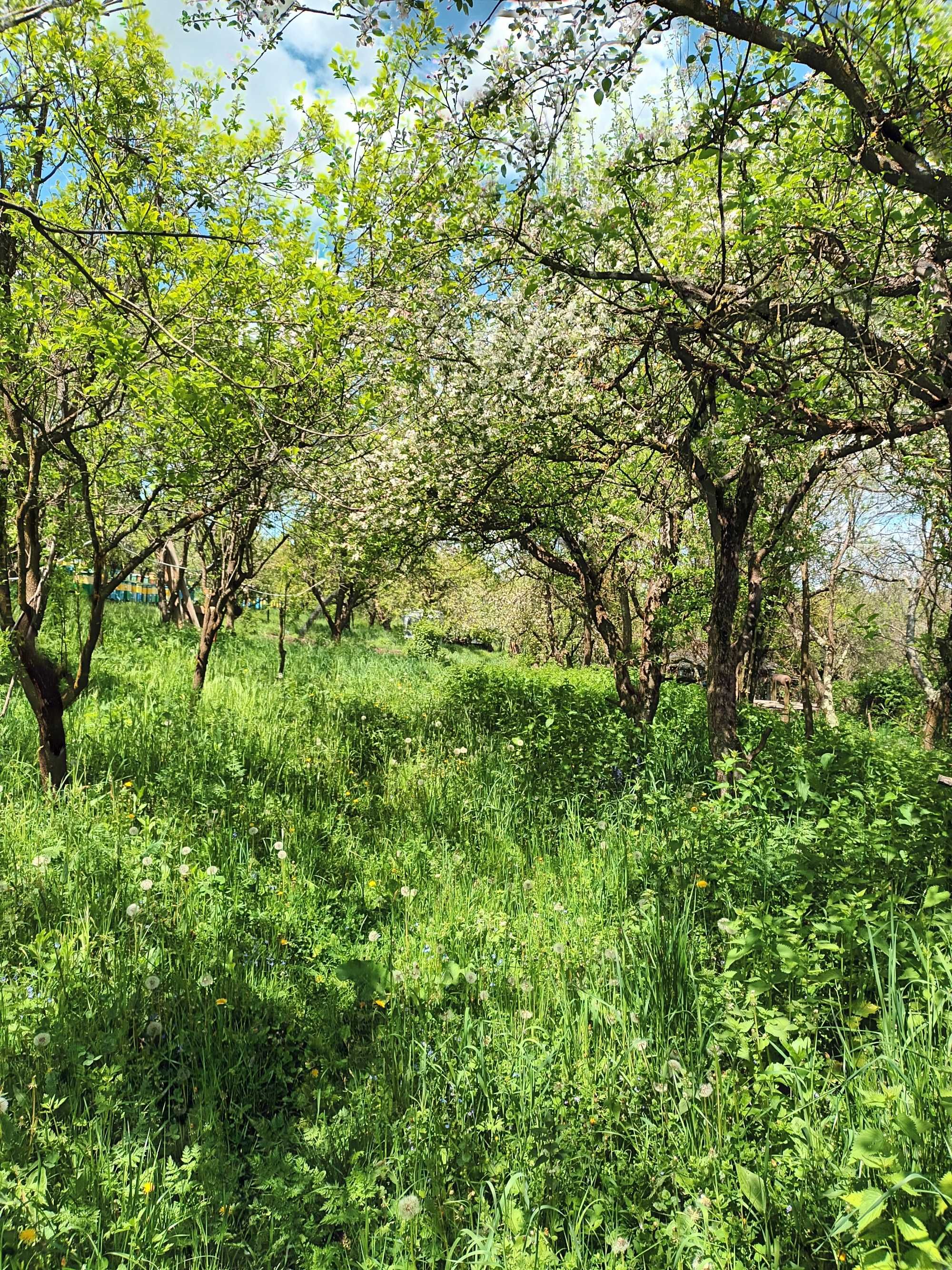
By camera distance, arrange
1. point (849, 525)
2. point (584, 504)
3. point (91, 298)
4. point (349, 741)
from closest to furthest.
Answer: point (91, 298)
point (349, 741)
point (584, 504)
point (849, 525)

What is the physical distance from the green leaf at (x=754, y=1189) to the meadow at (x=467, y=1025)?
0.01m

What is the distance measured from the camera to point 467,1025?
9.77 feet

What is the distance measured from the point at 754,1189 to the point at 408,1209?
3.67 ft

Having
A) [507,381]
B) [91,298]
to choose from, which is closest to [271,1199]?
[91,298]

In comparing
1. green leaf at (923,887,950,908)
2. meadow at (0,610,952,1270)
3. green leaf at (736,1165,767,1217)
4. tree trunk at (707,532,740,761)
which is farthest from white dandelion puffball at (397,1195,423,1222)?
tree trunk at (707,532,740,761)

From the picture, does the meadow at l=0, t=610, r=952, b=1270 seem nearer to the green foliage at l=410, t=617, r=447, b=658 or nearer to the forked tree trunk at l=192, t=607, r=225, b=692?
the forked tree trunk at l=192, t=607, r=225, b=692

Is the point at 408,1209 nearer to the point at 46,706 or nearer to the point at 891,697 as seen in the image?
the point at 46,706

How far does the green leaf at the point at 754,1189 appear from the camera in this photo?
6.66ft

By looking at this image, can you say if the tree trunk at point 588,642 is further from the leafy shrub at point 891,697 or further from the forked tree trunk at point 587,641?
the leafy shrub at point 891,697

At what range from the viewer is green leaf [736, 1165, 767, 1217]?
79.9 inches

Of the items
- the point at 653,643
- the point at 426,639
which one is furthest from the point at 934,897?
the point at 426,639

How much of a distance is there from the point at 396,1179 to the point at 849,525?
13.2 meters

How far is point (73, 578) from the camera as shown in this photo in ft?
20.2

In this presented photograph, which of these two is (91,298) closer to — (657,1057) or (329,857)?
(329,857)
